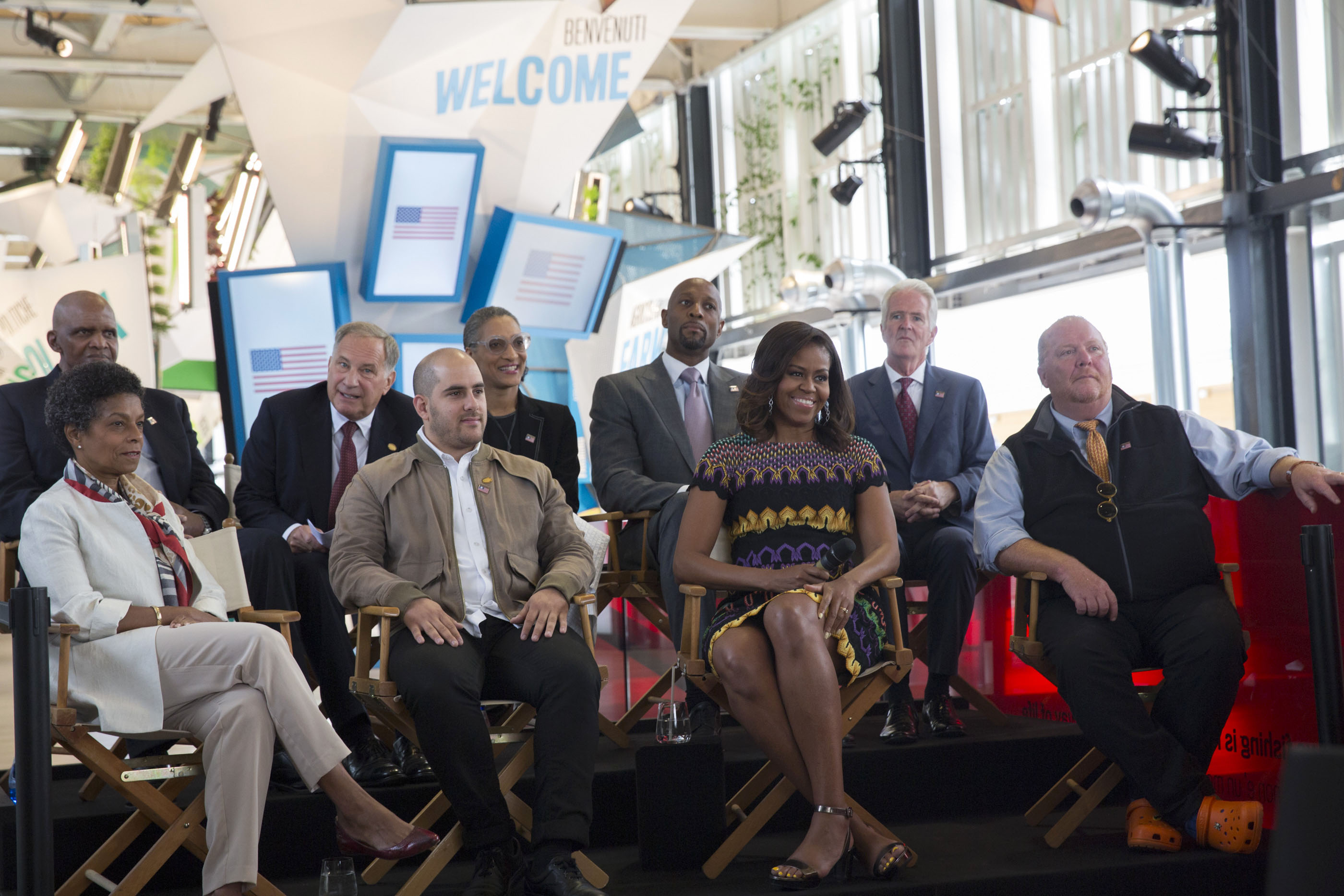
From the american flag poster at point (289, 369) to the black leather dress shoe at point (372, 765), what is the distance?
3372 mm

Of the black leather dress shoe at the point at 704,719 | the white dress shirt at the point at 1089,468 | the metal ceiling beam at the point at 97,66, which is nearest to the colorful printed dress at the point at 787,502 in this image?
the black leather dress shoe at the point at 704,719

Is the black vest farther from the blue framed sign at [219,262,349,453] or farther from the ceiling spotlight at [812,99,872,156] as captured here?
the ceiling spotlight at [812,99,872,156]

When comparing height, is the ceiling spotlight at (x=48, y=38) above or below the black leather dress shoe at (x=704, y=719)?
above

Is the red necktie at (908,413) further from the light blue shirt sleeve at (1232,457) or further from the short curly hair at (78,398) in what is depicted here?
the short curly hair at (78,398)

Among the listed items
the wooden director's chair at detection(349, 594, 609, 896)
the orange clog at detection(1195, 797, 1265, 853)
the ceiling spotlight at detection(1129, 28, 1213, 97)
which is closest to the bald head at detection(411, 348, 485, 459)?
the wooden director's chair at detection(349, 594, 609, 896)

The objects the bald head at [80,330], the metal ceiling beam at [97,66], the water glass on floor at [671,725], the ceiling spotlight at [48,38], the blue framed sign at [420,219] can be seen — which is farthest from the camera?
the metal ceiling beam at [97,66]

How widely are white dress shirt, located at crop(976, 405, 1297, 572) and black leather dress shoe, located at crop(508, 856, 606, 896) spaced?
1.49 metres

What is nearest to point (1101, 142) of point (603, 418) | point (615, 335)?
point (615, 335)

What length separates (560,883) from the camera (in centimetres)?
280

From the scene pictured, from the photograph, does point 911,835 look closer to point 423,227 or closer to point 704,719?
point 704,719

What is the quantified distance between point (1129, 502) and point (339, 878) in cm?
232

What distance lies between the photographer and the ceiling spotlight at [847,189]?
10.6 metres

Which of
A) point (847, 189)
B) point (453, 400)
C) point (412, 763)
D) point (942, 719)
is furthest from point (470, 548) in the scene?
→ point (847, 189)

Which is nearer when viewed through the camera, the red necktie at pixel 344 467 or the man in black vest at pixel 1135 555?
the man in black vest at pixel 1135 555
